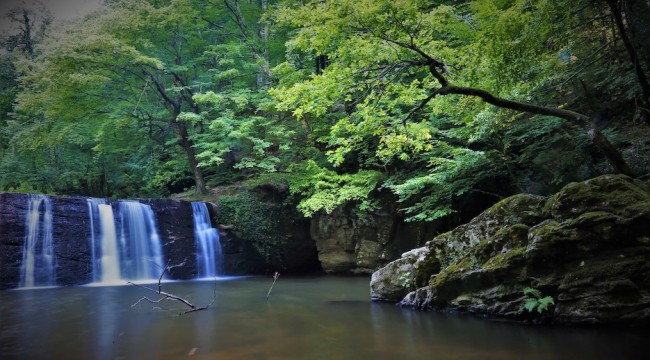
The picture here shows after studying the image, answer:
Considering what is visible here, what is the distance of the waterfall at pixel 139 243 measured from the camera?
525 inches

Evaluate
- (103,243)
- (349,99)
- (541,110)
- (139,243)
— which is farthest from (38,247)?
(541,110)

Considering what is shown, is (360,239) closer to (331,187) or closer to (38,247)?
(331,187)

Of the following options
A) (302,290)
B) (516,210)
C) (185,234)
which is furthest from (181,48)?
(516,210)

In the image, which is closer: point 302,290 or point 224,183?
point 302,290

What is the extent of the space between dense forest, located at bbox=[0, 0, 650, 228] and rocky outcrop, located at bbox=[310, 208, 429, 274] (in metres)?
0.57

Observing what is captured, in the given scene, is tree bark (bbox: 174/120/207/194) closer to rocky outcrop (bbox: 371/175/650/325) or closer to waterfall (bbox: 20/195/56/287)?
waterfall (bbox: 20/195/56/287)

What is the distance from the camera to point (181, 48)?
17953 mm

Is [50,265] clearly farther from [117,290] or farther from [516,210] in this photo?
[516,210]

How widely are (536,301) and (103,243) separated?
12877 millimetres

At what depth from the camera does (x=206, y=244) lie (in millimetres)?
14828

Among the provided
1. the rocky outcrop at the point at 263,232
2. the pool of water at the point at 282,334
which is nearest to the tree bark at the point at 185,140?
the rocky outcrop at the point at 263,232

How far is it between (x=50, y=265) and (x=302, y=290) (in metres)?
8.07

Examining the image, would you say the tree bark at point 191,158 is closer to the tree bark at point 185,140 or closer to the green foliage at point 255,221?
the tree bark at point 185,140

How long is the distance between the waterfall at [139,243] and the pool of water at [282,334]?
4.54m
